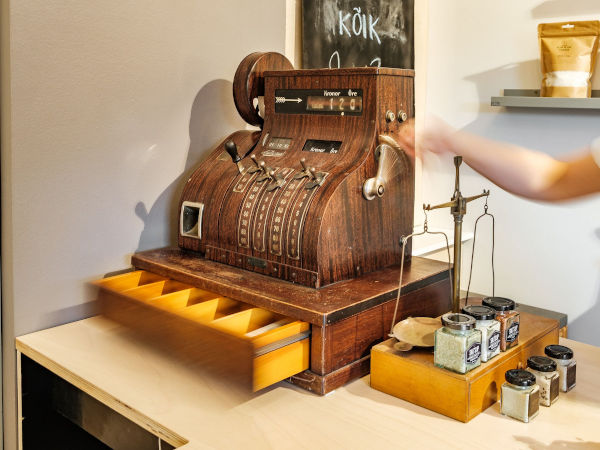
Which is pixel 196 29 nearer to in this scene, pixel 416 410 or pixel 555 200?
pixel 555 200

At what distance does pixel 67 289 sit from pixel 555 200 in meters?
1.24

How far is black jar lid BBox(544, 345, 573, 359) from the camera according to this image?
1.36 m

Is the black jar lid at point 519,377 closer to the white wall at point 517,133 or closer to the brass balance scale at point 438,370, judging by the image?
the brass balance scale at point 438,370

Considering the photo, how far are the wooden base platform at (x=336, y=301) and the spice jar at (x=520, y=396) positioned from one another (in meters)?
0.32

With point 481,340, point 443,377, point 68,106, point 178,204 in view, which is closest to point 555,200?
point 481,340

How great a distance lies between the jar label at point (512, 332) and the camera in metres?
1.35

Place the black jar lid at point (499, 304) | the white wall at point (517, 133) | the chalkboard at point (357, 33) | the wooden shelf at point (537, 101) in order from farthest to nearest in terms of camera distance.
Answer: the white wall at point (517, 133)
the wooden shelf at point (537, 101)
the chalkboard at point (357, 33)
the black jar lid at point (499, 304)

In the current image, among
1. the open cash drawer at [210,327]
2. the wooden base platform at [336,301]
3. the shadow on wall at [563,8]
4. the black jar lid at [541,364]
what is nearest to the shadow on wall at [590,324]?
the shadow on wall at [563,8]

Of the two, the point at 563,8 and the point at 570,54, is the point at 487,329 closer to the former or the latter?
the point at 570,54

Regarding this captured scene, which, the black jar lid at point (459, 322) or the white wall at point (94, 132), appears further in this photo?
the white wall at point (94, 132)

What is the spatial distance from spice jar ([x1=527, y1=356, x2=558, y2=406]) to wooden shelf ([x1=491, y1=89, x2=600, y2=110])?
1.57 m

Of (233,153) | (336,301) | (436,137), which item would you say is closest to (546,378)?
(336,301)

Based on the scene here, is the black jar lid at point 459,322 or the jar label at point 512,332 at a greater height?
the black jar lid at point 459,322

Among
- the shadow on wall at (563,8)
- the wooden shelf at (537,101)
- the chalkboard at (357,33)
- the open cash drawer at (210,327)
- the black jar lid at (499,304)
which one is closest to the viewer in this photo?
the open cash drawer at (210,327)
